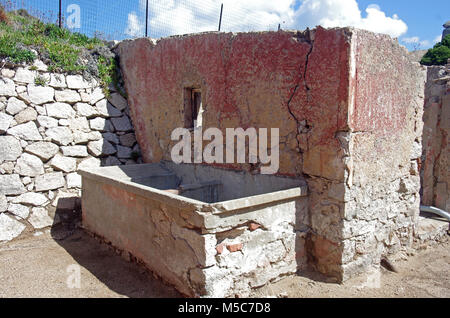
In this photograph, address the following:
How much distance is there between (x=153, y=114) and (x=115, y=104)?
3.04 feet

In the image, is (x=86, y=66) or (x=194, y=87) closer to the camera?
(x=194, y=87)

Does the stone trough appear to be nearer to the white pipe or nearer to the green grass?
→ the green grass

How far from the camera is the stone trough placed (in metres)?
3.29

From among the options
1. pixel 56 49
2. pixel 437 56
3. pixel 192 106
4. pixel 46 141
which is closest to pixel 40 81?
pixel 56 49

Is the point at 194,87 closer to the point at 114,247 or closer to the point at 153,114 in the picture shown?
the point at 153,114

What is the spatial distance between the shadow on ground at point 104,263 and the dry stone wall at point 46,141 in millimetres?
189

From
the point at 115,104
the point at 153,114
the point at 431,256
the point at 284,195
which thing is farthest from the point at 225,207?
the point at 115,104

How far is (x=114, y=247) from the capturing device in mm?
4781

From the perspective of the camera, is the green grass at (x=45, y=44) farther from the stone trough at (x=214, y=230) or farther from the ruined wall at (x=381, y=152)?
the ruined wall at (x=381, y=152)

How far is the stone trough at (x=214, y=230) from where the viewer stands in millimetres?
3289

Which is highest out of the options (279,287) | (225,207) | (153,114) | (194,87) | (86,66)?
(86,66)

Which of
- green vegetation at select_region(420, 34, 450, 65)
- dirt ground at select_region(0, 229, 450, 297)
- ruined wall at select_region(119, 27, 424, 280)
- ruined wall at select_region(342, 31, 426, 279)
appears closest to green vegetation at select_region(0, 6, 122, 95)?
ruined wall at select_region(119, 27, 424, 280)

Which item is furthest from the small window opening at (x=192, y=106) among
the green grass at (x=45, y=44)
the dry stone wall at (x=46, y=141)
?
the green grass at (x=45, y=44)

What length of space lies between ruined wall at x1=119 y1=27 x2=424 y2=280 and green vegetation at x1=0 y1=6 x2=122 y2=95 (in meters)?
2.47
